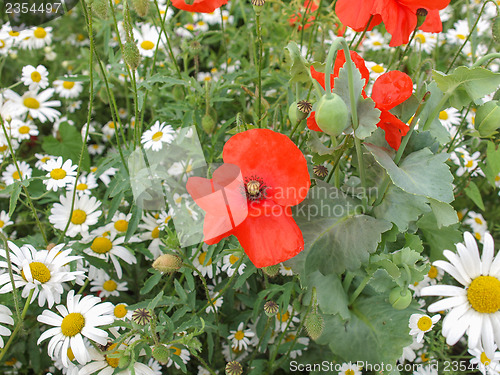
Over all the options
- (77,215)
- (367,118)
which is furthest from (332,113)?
(77,215)

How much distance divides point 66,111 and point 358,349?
161cm

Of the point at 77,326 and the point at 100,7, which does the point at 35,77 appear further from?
the point at 77,326

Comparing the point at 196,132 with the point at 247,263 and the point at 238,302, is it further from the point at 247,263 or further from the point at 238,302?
the point at 238,302

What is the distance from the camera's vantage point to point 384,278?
42.6 inches

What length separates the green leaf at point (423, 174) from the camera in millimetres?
831

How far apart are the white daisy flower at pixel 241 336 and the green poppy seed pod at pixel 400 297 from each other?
1.58ft

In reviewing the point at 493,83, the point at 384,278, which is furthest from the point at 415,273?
the point at 493,83

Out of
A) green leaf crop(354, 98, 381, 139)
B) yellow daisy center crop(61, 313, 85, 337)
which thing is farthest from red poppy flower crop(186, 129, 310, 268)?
yellow daisy center crop(61, 313, 85, 337)

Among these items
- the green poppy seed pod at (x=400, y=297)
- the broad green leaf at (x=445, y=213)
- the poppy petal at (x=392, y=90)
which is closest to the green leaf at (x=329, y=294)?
the green poppy seed pod at (x=400, y=297)

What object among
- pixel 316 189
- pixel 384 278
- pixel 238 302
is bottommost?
pixel 238 302

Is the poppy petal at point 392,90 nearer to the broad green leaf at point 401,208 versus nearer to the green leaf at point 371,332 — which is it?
the broad green leaf at point 401,208

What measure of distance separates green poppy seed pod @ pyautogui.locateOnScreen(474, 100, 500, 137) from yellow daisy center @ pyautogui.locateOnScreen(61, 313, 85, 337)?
38.0 inches

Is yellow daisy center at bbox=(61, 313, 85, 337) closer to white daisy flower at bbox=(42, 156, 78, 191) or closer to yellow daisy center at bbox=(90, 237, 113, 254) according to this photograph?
yellow daisy center at bbox=(90, 237, 113, 254)

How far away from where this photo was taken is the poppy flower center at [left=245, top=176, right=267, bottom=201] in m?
0.88
